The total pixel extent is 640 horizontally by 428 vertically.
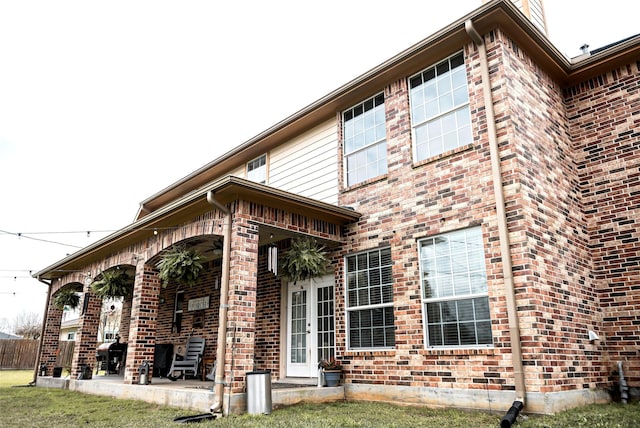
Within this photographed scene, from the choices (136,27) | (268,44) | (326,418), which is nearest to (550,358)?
(326,418)

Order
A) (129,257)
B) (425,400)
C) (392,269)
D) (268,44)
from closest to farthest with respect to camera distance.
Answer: (425,400), (392,269), (129,257), (268,44)

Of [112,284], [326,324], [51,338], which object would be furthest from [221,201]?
[51,338]

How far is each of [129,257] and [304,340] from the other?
3.98 meters

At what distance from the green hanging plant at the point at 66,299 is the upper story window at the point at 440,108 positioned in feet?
32.9

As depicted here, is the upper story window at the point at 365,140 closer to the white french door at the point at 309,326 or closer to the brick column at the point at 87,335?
the white french door at the point at 309,326

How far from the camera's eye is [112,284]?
9984mm

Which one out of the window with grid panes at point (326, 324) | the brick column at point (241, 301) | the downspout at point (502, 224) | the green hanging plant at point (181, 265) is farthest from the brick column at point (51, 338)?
the downspout at point (502, 224)

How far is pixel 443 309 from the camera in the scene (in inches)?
252

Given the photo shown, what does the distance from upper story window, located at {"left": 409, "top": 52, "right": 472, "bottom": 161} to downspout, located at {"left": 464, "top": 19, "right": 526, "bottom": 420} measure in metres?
0.43

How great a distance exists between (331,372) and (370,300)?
129cm

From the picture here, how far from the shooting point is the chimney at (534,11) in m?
8.35

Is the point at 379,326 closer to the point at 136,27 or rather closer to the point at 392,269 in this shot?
the point at 392,269

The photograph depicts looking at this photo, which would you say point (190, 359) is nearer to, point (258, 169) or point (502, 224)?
point (258, 169)

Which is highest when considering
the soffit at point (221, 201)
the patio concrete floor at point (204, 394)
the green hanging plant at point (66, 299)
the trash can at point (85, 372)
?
the soffit at point (221, 201)
